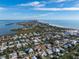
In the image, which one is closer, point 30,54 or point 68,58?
point 68,58

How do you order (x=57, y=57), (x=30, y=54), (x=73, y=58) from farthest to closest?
(x=30, y=54) < (x=57, y=57) < (x=73, y=58)

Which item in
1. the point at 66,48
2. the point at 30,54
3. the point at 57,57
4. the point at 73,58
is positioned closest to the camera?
the point at 73,58

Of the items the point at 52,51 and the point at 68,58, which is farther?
the point at 52,51

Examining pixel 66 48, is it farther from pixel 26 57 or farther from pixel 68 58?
pixel 26 57

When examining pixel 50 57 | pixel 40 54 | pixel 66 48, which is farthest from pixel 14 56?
pixel 66 48

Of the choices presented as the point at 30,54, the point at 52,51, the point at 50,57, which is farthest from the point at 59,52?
the point at 30,54

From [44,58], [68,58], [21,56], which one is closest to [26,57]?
[21,56]

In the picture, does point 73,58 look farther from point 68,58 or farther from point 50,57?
point 50,57
